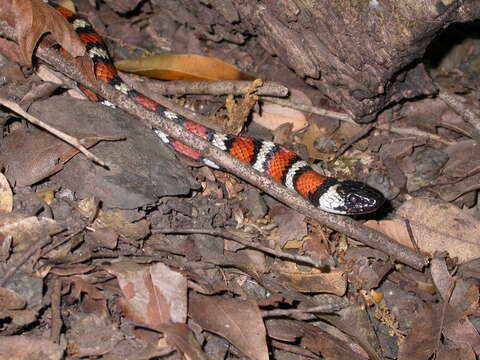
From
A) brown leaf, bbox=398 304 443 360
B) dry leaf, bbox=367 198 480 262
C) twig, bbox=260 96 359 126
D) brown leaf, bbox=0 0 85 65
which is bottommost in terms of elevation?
brown leaf, bbox=398 304 443 360

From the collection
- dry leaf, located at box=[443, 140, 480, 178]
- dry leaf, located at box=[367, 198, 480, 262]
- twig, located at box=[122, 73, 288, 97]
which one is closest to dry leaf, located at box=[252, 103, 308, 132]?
twig, located at box=[122, 73, 288, 97]

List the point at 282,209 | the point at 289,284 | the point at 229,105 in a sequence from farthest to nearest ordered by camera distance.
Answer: the point at 229,105
the point at 282,209
the point at 289,284

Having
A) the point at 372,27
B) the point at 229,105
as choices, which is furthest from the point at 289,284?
the point at 372,27

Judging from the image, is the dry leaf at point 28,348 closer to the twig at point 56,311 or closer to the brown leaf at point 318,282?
the twig at point 56,311

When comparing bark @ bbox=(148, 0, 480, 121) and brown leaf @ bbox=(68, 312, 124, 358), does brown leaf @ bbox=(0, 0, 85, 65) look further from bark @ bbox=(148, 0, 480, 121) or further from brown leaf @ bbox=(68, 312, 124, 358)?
brown leaf @ bbox=(68, 312, 124, 358)

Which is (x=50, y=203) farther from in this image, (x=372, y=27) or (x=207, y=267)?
(x=372, y=27)

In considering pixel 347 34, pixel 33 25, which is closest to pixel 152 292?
pixel 33 25

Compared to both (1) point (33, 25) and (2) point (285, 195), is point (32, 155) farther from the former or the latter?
(2) point (285, 195)

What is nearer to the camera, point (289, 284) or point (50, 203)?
point (50, 203)
